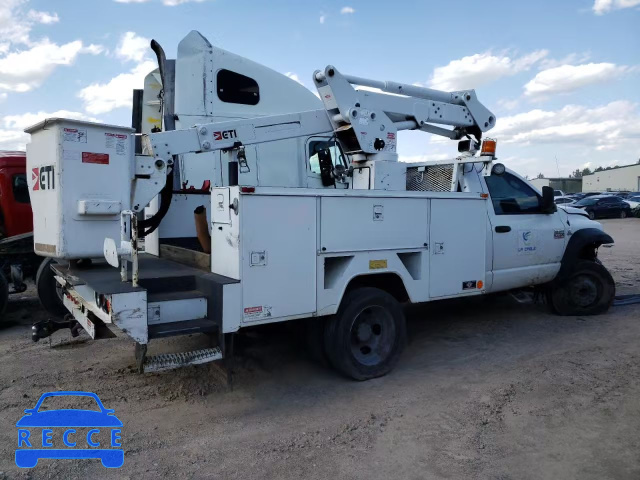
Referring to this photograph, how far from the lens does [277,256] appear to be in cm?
448

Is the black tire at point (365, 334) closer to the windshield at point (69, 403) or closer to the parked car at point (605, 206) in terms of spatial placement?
the windshield at point (69, 403)

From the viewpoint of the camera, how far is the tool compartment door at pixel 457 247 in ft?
18.3

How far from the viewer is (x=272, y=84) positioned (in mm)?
7711

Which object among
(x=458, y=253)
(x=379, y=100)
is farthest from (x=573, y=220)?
(x=379, y=100)

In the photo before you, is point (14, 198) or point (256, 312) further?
point (14, 198)

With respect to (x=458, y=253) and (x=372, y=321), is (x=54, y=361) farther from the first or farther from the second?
(x=458, y=253)

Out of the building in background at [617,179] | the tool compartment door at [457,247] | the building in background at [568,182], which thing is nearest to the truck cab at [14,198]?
the tool compartment door at [457,247]

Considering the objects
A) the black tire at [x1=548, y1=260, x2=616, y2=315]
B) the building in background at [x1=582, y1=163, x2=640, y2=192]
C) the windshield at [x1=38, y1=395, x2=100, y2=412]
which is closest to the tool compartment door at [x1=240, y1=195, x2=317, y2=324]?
the windshield at [x1=38, y1=395, x2=100, y2=412]

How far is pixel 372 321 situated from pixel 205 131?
2.54 m

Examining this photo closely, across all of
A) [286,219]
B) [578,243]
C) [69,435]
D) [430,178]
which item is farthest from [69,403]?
[578,243]

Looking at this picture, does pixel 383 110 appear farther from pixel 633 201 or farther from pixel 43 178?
pixel 633 201

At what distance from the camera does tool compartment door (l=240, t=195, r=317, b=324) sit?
4336mm

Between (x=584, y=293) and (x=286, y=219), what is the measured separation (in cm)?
533

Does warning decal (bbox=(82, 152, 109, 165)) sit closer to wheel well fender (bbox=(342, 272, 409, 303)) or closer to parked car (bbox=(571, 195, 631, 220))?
wheel well fender (bbox=(342, 272, 409, 303))
